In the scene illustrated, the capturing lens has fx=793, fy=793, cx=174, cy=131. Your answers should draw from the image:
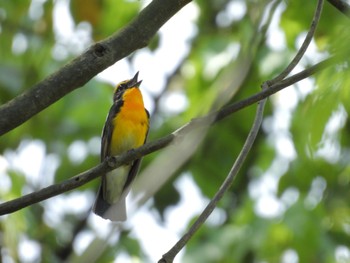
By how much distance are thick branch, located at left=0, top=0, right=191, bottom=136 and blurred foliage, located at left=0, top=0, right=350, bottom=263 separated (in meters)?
1.03

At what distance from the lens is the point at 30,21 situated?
8.62 m

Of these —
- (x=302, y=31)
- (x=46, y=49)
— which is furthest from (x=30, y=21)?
(x=302, y=31)

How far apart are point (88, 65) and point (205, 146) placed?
4785mm

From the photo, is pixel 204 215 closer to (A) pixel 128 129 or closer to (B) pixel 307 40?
(B) pixel 307 40

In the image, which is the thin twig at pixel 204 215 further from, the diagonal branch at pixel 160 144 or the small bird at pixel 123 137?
the small bird at pixel 123 137

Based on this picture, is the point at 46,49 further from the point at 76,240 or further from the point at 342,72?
the point at 342,72

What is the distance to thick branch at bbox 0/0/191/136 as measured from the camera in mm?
2666

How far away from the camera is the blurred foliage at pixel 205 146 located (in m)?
5.59

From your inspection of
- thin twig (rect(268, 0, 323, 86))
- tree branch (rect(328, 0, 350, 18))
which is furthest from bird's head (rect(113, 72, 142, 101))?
tree branch (rect(328, 0, 350, 18))

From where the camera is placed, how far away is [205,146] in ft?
24.6

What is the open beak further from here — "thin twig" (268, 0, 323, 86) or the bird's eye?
"thin twig" (268, 0, 323, 86)

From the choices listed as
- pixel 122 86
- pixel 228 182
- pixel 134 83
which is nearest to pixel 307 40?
Answer: pixel 228 182

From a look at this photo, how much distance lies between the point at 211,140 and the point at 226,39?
97cm

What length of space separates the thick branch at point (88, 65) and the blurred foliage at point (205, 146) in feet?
3.39
